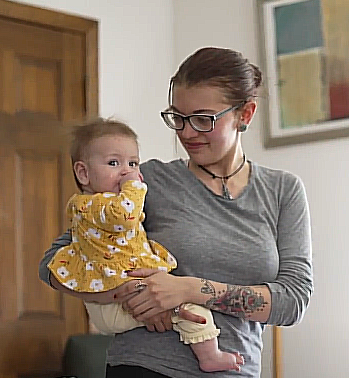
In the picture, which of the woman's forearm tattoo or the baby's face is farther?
the baby's face

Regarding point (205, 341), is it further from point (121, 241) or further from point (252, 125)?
point (252, 125)

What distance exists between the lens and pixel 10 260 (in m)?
3.23

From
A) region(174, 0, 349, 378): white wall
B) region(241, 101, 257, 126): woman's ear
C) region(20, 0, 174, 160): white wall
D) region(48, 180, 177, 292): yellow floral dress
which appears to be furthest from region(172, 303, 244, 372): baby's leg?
region(20, 0, 174, 160): white wall

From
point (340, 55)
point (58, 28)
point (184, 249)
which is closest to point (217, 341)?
point (184, 249)

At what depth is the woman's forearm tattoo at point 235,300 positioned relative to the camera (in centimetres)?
156

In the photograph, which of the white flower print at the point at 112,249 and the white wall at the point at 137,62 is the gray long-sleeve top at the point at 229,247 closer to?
the white flower print at the point at 112,249

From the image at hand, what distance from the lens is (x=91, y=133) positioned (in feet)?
5.71

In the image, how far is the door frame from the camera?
3.30m

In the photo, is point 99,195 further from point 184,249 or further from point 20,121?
point 20,121

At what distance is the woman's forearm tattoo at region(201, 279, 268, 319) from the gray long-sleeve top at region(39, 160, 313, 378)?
43 millimetres

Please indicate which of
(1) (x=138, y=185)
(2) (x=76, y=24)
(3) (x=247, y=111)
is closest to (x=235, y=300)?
(1) (x=138, y=185)

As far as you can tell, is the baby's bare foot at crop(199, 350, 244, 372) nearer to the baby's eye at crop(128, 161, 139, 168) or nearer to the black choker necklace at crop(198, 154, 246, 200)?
the black choker necklace at crop(198, 154, 246, 200)

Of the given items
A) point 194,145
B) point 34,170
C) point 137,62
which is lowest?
point 194,145

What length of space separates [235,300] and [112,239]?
29cm
